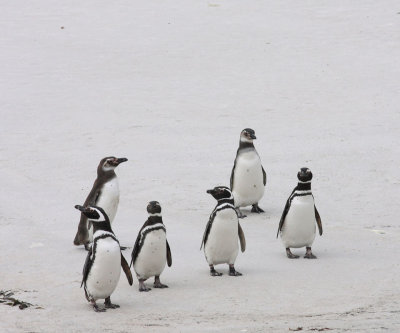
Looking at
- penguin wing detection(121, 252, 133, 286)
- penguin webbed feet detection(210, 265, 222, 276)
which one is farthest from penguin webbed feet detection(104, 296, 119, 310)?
penguin webbed feet detection(210, 265, 222, 276)

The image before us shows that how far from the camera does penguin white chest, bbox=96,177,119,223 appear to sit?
7805 millimetres

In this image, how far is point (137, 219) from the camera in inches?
337

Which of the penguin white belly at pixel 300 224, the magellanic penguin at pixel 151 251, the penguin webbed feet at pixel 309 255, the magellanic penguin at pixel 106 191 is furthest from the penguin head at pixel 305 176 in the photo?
the magellanic penguin at pixel 106 191

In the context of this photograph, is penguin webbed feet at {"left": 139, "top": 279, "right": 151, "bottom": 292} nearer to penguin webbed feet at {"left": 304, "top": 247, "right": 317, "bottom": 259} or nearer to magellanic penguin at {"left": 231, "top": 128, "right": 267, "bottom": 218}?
penguin webbed feet at {"left": 304, "top": 247, "right": 317, "bottom": 259}

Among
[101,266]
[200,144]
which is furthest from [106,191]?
[200,144]

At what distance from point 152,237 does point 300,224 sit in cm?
129

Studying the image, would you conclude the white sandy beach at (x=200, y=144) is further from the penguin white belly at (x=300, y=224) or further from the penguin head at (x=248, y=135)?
the penguin head at (x=248, y=135)

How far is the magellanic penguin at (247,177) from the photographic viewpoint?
8.81 meters

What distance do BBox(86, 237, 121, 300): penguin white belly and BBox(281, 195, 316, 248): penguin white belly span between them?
1.68 meters

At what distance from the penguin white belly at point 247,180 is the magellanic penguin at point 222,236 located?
182 centimetres

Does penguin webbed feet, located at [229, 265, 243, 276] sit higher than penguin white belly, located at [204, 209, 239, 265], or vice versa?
penguin white belly, located at [204, 209, 239, 265]

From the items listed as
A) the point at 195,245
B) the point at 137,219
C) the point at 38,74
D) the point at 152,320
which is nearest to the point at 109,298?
the point at 152,320

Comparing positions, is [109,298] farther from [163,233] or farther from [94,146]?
[94,146]

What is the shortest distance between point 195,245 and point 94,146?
3387mm
